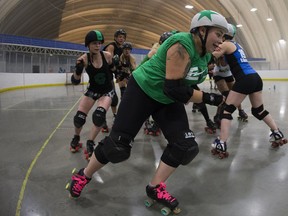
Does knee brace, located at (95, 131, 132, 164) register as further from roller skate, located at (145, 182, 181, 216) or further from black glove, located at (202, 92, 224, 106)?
black glove, located at (202, 92, 224, 106)

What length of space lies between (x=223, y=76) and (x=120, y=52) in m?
1.77

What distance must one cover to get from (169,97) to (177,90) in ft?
0.30

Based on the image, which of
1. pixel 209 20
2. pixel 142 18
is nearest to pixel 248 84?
pixel 209 20

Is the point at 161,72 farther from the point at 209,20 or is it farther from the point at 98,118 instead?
the point at 98,118

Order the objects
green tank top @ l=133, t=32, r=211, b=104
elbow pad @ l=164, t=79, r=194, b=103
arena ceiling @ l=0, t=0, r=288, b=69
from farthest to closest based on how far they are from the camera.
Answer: arena ceiling @ l=0, t=0, r=288, b=69 < green tank top @ l=133, t=32, r=211, b=104 < elbow pad @ l=164, t=79, r=194, b=103

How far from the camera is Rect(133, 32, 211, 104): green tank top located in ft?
6.54

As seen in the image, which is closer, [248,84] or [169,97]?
[169,97]

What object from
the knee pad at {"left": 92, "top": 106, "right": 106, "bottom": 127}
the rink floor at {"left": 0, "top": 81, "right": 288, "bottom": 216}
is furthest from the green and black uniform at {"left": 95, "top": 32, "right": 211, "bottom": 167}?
the knee pad at {"left": 92, "top": 106, "right": 106, "bottom": 127}

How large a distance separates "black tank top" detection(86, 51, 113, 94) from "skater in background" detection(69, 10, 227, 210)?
1393 mm

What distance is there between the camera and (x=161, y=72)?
210 centimetres

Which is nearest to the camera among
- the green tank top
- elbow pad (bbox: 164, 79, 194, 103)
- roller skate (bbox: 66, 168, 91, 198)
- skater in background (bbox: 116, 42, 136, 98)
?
elbow pad (bbox: 164, 79, 194, 103)

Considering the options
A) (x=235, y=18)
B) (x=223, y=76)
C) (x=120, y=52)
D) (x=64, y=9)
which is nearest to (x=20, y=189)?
(x=120, y=52)

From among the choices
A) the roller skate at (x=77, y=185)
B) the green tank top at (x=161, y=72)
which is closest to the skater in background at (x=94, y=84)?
the roller skate at (x=77, y=185)

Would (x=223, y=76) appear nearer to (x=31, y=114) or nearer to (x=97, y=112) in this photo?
(x=97, y=112)
